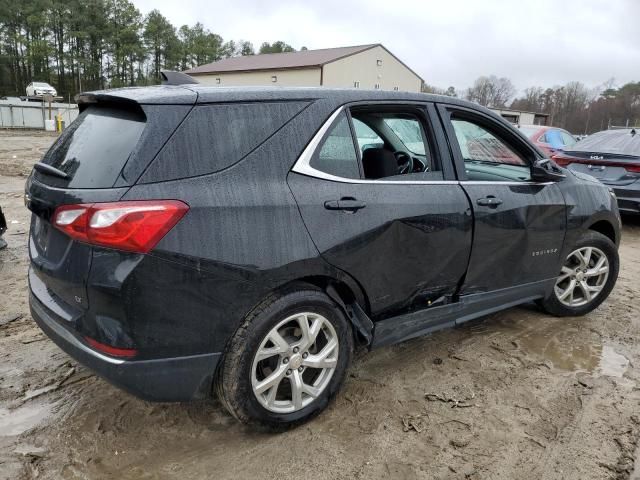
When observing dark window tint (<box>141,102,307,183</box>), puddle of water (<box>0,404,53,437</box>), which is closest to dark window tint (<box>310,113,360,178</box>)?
dark window tint (<box>141,102,307,183</box>)

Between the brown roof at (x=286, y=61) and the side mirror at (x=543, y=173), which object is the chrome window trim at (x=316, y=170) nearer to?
the side mirror at (x=543, y=173)

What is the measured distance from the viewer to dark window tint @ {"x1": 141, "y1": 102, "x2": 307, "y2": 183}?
2.16m

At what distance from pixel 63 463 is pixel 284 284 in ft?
4.38

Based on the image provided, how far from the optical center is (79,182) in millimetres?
2191

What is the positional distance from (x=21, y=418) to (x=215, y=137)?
1.87 meters

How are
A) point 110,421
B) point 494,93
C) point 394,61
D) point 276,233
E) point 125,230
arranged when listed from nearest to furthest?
1. point 125,230
2. point 276,233
3. point 110,421
4. point 394,61
5. point 494,93

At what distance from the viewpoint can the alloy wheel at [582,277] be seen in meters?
4.16

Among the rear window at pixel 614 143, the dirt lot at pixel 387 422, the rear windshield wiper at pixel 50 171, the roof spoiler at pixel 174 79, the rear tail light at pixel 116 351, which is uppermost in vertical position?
the roof spoiler at pixel 174 79

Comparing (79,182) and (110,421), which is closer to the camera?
(79,182)

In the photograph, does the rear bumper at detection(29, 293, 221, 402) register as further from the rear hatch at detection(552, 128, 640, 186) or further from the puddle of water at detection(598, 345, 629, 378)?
the rear hatch at detection(552, 128, 640, 186)

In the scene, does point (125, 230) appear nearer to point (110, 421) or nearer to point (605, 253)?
point (110, 421)

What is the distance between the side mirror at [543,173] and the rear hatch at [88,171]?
2.52 metres

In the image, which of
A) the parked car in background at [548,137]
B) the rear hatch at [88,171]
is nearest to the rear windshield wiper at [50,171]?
the rear hatch at [88,171]

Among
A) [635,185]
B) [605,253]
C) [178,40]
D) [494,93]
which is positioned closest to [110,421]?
[605,253]
